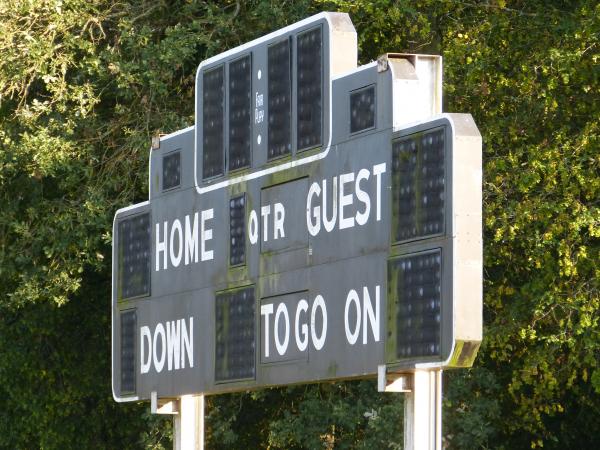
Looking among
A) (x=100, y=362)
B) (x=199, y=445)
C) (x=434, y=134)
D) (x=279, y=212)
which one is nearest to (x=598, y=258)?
(x=199, y=445)

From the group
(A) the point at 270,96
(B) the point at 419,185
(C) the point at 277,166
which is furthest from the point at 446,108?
(B) the point at 419,185

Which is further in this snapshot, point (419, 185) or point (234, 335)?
point (234, 335)

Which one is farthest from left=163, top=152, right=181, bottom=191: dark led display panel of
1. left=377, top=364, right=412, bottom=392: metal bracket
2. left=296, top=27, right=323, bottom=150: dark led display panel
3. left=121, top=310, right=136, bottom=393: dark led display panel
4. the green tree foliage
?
the green tree foliage

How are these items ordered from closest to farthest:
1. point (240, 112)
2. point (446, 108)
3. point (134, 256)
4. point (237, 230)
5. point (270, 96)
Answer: point (270, 96) < point (237, 230) < point (240, 112) < point (134, 256) < point (446, 108)

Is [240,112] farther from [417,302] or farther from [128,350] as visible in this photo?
[417,302]

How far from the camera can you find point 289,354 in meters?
8.84

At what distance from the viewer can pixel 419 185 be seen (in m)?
7.88

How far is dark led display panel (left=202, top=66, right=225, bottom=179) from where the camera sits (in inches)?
388

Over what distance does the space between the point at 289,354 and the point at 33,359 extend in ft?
44.5

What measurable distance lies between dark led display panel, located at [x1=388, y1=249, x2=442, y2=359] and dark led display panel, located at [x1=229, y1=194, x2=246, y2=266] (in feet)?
5.03

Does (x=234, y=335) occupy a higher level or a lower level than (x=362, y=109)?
lower

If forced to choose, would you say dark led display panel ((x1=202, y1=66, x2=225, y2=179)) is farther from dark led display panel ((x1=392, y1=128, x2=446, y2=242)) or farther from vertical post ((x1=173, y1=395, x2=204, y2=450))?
dark led display panel ((x1=392, y1=128, x2=446, y2=242))

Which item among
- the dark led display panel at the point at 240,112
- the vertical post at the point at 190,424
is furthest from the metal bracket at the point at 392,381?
the vertical post at the point at 190,424

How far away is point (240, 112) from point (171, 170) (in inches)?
39.5
